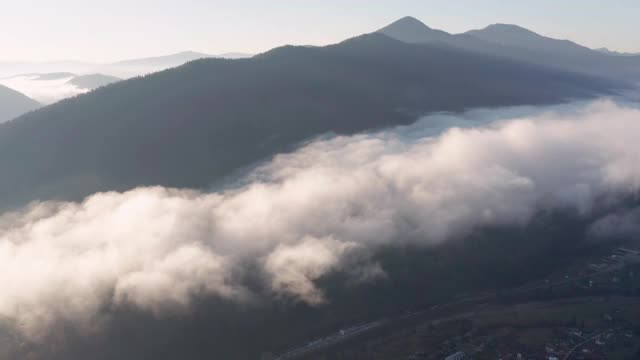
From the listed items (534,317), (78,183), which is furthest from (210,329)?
(78,183)

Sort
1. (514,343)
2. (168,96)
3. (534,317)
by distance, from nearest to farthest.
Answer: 1. (514,343)
2. (534,317)
3. (168,96)

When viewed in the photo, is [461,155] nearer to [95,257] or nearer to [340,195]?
[340,195]

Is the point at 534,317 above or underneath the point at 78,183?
underneath

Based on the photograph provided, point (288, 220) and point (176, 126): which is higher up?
point (176, 126)

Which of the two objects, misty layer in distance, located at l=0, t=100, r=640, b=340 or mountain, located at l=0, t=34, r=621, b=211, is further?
mountain, located at l=0, t=34, r=621, b=211

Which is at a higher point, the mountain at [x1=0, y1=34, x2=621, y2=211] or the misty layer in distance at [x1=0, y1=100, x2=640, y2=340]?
the mountain at [x1=0, y1=34, x2=621, y2=211]

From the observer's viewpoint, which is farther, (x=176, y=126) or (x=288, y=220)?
(x=176, y=126)

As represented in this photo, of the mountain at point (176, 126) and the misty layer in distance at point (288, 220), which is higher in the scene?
the mountain at point (176, 126)

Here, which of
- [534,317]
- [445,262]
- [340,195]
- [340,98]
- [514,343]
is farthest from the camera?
[340,98]

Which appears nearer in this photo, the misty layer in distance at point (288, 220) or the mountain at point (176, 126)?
the misty layer in distance at point (288, 220)

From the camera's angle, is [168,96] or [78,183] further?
[168,96]

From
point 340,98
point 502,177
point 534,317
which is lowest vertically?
point 534,317
